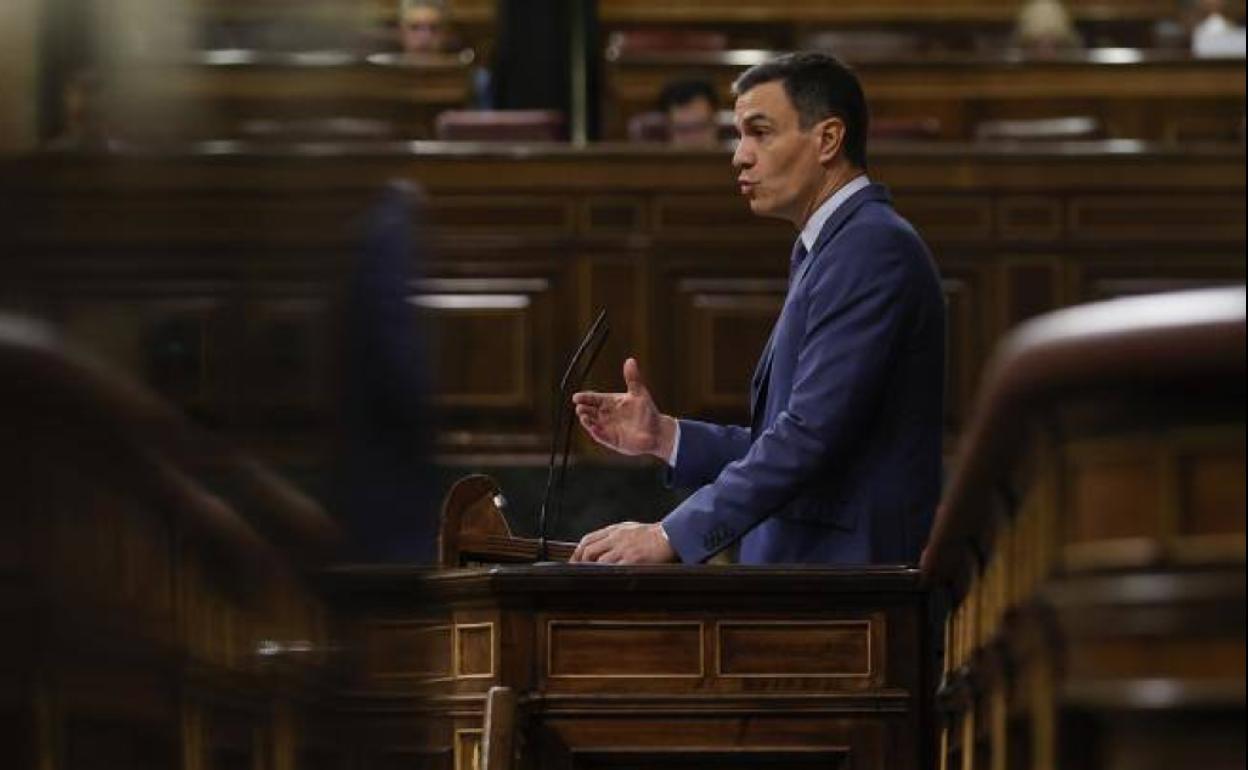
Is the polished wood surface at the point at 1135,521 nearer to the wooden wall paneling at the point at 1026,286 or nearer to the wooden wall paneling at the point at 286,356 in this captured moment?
the wooden wall paneling at the point at 286,356

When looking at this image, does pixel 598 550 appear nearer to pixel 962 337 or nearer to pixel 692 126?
pixel 962 337

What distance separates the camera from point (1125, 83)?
9.09 m

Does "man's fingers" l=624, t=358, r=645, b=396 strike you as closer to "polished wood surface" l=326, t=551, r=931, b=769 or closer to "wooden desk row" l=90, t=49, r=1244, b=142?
"polished wood surface" l=326, t=551, r=931, b=769

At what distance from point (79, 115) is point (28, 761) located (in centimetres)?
18

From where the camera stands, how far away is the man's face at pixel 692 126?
25.7ft

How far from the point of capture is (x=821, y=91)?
3680 millimetres

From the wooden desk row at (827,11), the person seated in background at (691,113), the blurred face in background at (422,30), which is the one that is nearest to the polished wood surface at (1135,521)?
the person seated in background at (691,113)

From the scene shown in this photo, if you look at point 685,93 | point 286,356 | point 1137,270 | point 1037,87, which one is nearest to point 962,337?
point 1137,270

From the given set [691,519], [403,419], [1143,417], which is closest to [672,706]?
[691,519]

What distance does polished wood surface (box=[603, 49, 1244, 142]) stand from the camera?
907 cm

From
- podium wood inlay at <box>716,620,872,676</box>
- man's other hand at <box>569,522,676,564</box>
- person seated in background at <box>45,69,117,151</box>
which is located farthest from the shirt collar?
person seated in background at <box>45,69,117,151</box>

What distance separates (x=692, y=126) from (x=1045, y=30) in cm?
253

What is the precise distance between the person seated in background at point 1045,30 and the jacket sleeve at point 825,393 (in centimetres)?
637

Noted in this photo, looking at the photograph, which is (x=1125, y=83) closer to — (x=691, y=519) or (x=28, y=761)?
(x=691, y=519)
